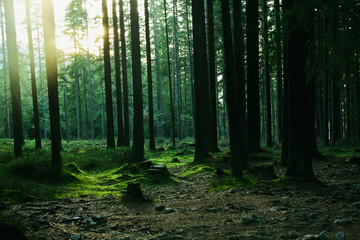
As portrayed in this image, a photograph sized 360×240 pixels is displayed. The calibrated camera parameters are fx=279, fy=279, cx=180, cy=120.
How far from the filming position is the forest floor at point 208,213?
4.15 meters

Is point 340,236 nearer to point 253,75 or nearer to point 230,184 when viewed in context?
point 230,184

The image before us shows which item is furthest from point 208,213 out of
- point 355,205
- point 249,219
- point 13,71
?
point 13,71

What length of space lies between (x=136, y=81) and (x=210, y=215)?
10012mm

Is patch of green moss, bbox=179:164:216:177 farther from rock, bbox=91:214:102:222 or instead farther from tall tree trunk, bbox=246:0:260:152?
rock, bbox=91:214:102:222

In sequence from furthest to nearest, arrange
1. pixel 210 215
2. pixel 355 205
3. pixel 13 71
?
1. pixel 13 71
2. pixel 210 215
3. pixel 355 205

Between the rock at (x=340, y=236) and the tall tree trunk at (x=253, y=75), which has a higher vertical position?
the tall tree trunk at (x=253, y=75)

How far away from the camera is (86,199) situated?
280 inches

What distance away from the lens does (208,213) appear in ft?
17.5

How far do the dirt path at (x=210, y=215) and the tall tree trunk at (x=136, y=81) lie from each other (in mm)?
6946

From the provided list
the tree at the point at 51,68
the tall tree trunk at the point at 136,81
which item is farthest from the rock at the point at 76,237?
the tall tree trunk at the point at 136,81

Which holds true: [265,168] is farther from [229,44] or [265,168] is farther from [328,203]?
[229,44]

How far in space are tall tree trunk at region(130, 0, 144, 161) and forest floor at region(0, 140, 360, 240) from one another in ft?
20.2

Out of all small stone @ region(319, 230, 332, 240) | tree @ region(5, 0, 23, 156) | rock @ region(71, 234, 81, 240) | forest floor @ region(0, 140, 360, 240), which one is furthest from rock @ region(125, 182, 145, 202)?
tree @ region(5, 0, 23, 156)

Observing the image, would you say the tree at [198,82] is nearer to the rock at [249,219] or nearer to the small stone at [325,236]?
the rock at [249,219]
